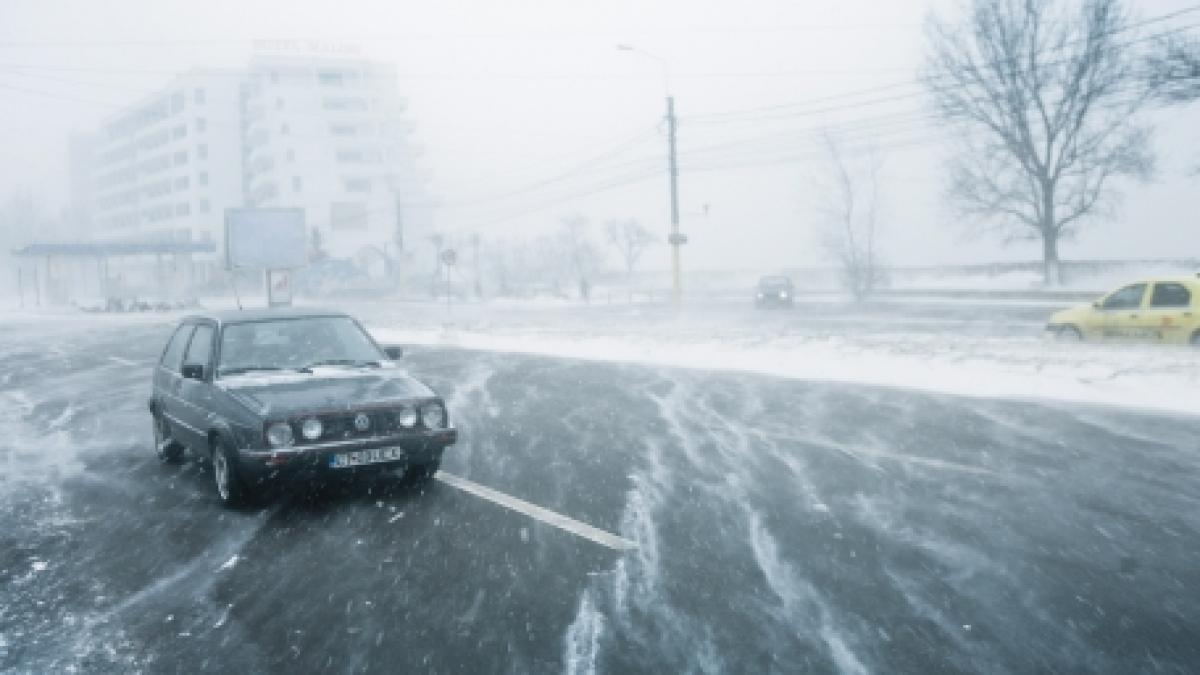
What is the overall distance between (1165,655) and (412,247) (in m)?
93.4

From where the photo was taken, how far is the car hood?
19.3 feet

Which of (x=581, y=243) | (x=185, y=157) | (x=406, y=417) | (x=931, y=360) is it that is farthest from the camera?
(x=581, y=243)

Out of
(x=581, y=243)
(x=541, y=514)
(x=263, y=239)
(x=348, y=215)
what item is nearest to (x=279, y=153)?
(x=348, y=215)

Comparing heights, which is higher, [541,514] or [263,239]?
[263,239]

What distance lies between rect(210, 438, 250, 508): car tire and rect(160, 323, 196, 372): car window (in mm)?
1692

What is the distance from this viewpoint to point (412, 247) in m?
92.9

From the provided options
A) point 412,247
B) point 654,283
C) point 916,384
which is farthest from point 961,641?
point 412,247

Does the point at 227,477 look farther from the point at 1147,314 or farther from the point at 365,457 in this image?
the point at 1147,314

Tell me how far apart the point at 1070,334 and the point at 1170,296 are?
2.12m

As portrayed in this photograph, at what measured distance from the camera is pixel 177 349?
7887 mm

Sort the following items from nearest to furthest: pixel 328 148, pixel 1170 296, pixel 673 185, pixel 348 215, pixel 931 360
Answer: pixel 931 360, pixel 1170 296, pixel 673 185, pixel 328 148, pixel 348 215

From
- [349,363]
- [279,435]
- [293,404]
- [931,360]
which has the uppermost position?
[349,363]

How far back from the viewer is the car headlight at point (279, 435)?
5688 millimetres

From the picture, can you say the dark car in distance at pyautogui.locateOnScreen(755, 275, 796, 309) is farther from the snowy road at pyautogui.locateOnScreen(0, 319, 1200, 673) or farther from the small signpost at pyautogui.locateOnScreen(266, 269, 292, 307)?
the snowy road at pyautogui.locateOnScreen(0, 319, 1200, 673)
